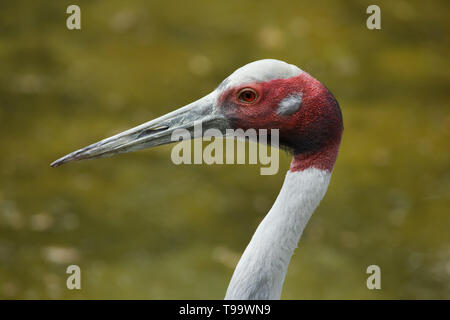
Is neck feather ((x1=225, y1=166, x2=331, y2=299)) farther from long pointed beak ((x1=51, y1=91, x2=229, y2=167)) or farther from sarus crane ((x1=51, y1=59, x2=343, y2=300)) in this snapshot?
long pointed beak ((x1=51, y1=91, x2=229, y2=167))

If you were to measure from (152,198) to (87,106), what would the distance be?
1.65 metres

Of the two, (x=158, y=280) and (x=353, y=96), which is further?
(x=353, y=96)

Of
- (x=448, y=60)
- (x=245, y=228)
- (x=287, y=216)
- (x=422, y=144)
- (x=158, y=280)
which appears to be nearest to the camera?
(x=287, y=216)

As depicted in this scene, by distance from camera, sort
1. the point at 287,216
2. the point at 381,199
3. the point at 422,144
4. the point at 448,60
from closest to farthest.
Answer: the point at 287,216 < the point at 381,199 < the point at 422,144 < the point at 448,60

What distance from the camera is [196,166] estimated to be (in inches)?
271

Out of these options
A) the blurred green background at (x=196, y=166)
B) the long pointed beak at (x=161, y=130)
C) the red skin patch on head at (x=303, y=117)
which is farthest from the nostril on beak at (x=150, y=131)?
the blurred green background at (x=196, y=166)

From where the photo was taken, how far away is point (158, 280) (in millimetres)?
5559

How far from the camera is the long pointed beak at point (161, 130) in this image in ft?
10.3

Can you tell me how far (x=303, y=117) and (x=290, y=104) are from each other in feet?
0.29

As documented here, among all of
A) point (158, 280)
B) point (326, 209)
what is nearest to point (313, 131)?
point (158, 280)

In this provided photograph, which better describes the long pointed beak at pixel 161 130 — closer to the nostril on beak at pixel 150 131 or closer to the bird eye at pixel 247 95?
the nostril on beak at pixel 150 131

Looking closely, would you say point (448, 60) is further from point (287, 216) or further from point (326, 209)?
point (287, 216)

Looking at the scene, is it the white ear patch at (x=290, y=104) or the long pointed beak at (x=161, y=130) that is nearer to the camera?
the white ear patch at (x=290, y=104)

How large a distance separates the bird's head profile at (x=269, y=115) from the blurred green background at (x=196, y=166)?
8.45ft
